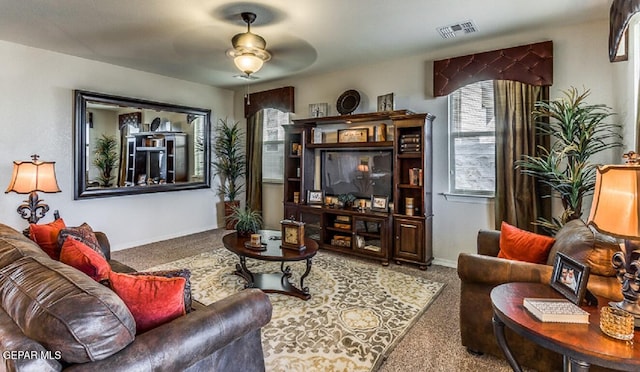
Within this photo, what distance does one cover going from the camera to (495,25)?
342cm

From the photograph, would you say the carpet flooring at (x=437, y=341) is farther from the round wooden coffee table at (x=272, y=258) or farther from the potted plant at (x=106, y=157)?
the potted plant at (x=106, y=157)

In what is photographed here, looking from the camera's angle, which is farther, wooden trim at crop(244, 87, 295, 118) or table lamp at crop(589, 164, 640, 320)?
wooden trim at crop(244, 87, 295, 118)

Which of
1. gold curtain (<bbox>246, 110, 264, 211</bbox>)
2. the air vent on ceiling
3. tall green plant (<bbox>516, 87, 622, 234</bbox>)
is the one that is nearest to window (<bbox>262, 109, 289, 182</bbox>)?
gold curtain (<bbox>246, 110, 264, 211</bbox>)

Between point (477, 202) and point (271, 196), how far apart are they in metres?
3.43

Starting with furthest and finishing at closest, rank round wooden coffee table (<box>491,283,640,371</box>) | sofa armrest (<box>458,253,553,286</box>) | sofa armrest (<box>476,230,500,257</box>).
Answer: sofa armrest (<box>476,230,500,257</box>)
sofa armrest (<box>458,253,553,286</box>)
round wooden coffee table (<box>491,283,640,371</box>)

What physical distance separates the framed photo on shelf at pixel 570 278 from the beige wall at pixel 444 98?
1.82m

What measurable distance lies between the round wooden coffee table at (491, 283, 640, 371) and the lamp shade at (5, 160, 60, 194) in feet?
12.4

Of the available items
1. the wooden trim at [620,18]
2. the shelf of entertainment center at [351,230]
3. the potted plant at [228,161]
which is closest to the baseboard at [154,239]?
the potted plant at [228,161]

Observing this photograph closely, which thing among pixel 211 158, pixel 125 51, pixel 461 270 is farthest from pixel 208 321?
pixel 211 158

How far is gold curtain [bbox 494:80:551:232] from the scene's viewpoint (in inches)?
139

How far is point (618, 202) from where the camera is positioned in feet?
4.33

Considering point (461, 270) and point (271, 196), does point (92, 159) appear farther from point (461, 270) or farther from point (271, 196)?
point (461, 270)

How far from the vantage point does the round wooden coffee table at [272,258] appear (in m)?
3.02

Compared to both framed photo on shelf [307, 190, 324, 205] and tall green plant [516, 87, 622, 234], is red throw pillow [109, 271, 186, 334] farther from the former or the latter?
framed photo on shelf [307, 190, 324, 205]
